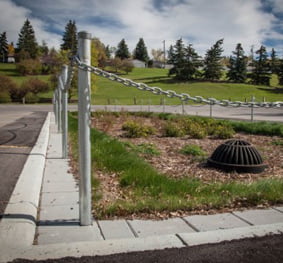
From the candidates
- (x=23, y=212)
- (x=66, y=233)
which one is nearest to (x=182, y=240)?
(x=66, y=233)

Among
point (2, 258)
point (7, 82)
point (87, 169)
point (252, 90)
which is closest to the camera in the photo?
point (2, 258)

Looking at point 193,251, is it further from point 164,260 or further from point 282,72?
point 282,72

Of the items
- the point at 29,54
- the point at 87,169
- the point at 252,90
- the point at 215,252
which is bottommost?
the point at 215,252

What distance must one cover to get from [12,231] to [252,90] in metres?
65.2

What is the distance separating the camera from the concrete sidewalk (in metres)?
2.78

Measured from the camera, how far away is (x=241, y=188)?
445 cm

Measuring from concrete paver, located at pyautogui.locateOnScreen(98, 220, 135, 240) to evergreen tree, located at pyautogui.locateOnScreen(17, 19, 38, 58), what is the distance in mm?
100425

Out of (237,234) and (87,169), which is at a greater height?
(87,169)

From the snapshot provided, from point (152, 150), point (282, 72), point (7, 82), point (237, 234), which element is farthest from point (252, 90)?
point (237, 234)

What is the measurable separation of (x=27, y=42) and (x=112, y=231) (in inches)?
4142

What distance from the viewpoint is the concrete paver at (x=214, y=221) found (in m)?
3.34

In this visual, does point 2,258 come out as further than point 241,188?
No

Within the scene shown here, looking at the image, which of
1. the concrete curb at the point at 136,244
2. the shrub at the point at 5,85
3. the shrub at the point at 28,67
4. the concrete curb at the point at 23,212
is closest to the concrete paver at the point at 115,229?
the concrete curb at the point at 136,244

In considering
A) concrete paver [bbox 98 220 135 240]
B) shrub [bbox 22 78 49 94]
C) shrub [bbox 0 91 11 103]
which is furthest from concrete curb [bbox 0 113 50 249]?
shrub [bbox 22 78 49 94]
